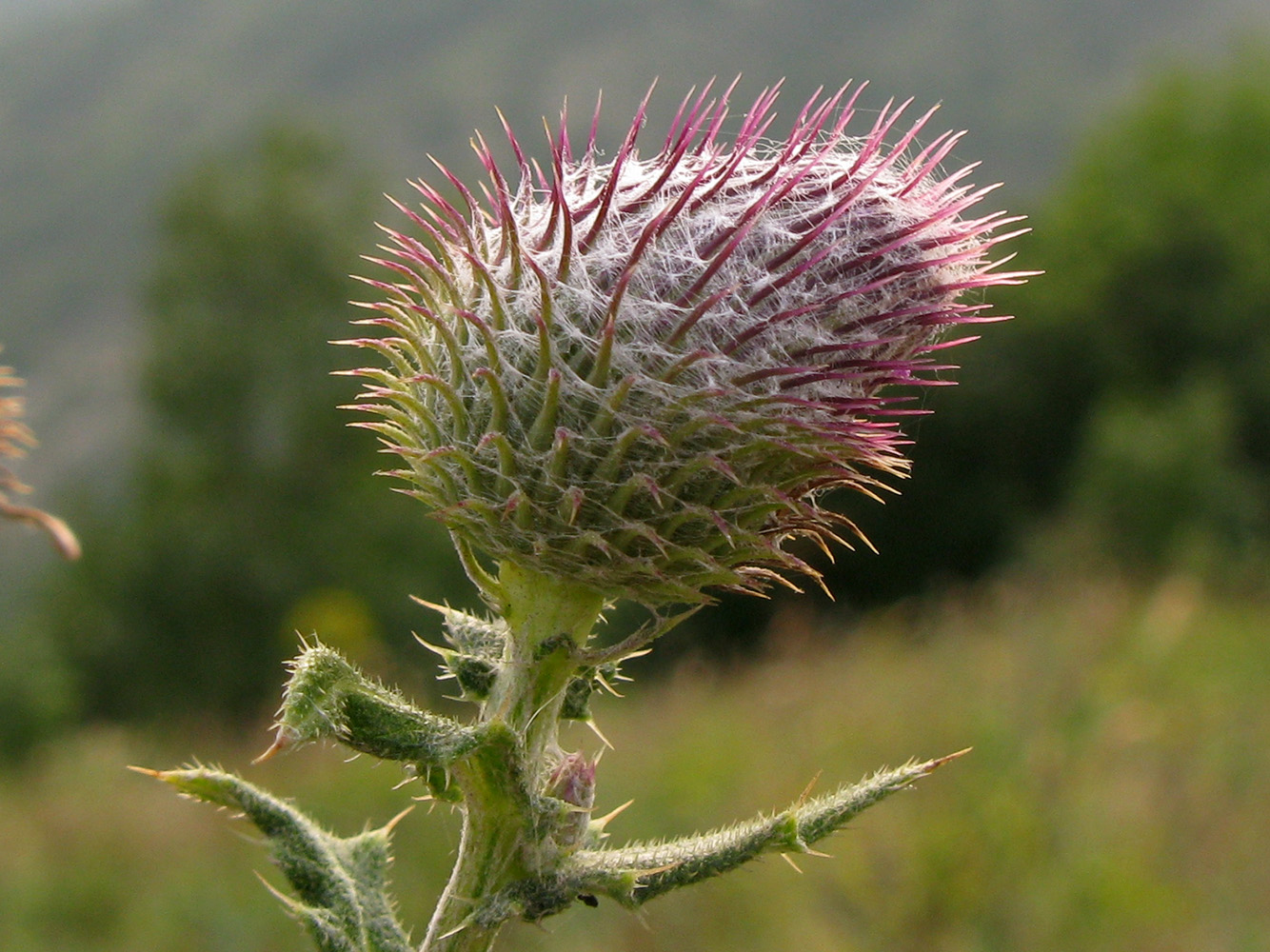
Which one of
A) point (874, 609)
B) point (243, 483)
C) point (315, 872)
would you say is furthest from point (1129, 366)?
point (315, 872)

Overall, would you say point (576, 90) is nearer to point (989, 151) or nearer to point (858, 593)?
point (989, 151)

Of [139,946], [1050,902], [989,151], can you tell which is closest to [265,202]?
[139,946]

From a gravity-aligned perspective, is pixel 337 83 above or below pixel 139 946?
above

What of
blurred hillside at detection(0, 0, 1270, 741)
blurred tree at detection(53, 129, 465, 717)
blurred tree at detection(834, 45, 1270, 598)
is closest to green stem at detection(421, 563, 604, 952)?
blurred hillside at detection(0, 0, 1270, 741)

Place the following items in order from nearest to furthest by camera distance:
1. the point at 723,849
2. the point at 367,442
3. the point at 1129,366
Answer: the point at 723,849, the point at 367,442, the point at 1129,366

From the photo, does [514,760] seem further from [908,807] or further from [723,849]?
[908,807]

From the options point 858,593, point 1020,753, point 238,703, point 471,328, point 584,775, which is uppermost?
point 471,328

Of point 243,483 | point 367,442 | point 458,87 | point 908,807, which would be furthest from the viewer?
point 458,87
